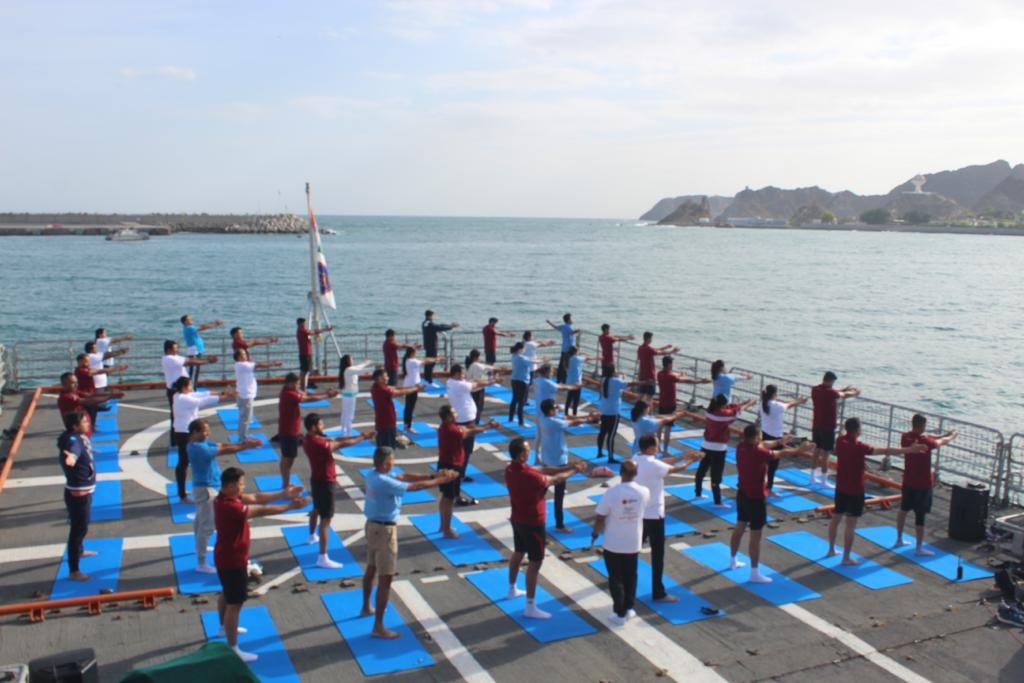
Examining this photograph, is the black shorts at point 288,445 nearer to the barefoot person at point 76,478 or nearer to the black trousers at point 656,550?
the barefoot person at point 76,478

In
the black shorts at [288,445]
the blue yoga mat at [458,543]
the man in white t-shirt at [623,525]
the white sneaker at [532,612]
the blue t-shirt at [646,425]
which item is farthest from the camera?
the black shorts at [288,445]

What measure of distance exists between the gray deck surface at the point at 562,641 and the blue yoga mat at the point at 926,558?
191 millimetres

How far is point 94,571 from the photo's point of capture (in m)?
10.9

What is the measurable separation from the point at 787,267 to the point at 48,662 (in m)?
124

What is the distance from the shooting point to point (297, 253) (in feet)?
444

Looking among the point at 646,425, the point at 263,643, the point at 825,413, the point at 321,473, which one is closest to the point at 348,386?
the point at 321,473

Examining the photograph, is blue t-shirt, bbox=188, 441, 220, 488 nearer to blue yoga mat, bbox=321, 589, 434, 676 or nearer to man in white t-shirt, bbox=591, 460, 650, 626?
blue yoga mat, bbox=321, 589, 434, 676

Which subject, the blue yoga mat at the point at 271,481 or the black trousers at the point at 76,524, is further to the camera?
the blue yoga mat at the point at 271,481

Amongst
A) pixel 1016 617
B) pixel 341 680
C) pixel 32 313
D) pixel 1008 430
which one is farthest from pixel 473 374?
pixel 32 313

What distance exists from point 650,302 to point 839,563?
6498cm

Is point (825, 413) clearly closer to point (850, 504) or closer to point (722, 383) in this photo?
point (722, 383)

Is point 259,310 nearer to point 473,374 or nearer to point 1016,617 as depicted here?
point 473,374

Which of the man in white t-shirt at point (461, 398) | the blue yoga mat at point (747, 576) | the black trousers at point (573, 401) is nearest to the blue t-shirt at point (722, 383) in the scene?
the black trousers at point (573, 401)

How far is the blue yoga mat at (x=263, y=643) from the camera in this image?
8.46 meters
